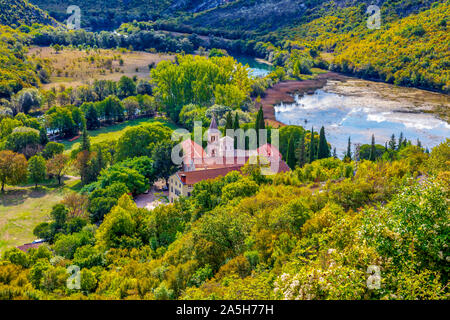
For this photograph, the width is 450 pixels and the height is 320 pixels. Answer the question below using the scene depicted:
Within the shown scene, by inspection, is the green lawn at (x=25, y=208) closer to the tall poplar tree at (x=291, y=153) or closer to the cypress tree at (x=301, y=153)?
the tall poplar tree at (x=291, y=153)

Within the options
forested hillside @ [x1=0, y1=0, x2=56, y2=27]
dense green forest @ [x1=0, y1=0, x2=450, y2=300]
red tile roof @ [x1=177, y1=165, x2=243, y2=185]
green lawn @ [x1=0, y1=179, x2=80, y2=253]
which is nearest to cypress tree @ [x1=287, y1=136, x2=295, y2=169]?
dense green forest @ [x1=0, y1=0, x2=450, y2=300]

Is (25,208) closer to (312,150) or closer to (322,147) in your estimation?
(312,150)

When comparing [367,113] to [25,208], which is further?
[367,113]

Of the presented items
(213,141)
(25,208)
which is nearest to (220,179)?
(213,141)

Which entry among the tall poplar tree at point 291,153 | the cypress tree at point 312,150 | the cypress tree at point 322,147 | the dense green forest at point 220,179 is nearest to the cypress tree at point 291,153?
the tall poplar tree at point 291,153

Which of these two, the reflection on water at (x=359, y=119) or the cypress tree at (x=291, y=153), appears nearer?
the cypress tree at (x=291, y=153)

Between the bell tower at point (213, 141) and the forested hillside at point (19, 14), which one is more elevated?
the forested hillside at point (19, 14)

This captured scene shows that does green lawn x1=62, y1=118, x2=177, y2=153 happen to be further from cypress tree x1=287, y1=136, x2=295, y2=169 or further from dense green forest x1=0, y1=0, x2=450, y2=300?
cypress tree x1=287, y1=136, x2=295, y2=169

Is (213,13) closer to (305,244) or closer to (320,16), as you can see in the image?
(320,16)
